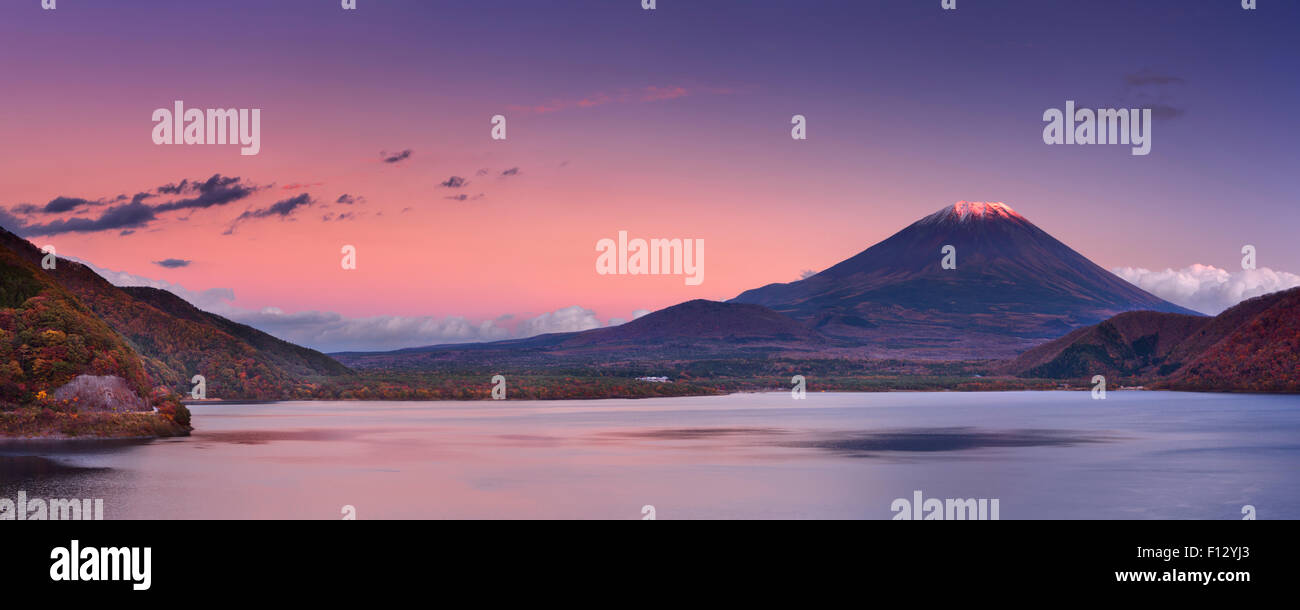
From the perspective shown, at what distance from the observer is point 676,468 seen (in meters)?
42.1

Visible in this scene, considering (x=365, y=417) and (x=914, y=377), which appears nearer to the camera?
(x=365, y=417)

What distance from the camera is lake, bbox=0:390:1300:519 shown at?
3169 centimetres

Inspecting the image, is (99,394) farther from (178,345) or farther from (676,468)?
(178,345)

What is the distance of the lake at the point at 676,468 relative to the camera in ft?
104
